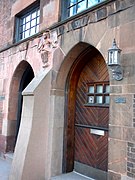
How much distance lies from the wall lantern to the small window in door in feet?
3.15

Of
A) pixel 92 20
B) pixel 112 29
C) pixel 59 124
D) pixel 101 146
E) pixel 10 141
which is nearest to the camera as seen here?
pixel 112 29

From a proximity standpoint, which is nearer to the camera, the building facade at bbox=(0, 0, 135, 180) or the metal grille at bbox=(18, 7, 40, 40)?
the building facade at bbox=(0, 0, 135, 180)

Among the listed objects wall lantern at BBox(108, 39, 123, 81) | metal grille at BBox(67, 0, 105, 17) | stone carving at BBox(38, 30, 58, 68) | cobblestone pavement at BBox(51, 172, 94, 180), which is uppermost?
metal grille at BBox(67, 0, 105, 17)

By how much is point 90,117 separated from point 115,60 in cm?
176

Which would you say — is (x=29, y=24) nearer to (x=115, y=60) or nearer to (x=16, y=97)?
(x=16, y=97)

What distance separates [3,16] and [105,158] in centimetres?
629

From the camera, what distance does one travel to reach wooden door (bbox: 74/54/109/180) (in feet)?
14.1

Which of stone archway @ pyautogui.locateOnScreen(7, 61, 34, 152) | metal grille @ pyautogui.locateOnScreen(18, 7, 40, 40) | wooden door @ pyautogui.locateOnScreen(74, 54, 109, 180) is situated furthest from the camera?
stone archway @ pyautogui.locateOnScreen(7, 61, 34, 152)

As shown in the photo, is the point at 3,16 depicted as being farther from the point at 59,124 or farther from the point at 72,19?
the point at 59,124

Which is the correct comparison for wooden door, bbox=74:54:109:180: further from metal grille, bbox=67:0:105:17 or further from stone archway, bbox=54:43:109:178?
metal grille, bbox=67:0:105:17

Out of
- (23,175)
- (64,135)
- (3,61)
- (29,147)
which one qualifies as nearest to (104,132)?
(64,135)

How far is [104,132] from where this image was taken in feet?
14.0

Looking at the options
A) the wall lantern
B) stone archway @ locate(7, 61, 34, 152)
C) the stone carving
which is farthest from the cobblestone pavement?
stone archway @ locate(7, 61, 34, 152)

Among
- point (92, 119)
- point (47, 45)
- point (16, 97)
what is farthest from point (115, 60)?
point (16, 97)
